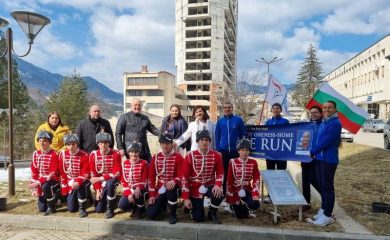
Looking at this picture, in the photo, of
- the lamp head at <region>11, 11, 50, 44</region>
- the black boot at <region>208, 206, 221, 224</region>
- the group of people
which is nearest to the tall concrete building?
the lamp head at <region>11, 11, 50, 44</region>

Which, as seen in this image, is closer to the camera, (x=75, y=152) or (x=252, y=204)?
(x=252, y=204)

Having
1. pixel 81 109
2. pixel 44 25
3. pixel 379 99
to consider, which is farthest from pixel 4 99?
pixel 379 99

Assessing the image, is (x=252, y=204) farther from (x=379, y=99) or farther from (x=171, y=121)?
(x=379, y=99)

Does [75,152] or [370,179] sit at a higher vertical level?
[75,152]

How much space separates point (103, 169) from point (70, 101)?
4434 cm

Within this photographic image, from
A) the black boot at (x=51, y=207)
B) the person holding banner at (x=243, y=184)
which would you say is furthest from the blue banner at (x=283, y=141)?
the black boot at (x=51, y=207)

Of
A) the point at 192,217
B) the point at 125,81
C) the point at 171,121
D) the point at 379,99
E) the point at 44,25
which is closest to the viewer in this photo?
the point at 192,217

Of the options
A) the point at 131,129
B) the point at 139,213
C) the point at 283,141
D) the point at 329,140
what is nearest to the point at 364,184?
the point at 283,141

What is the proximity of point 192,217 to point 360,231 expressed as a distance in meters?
2.66

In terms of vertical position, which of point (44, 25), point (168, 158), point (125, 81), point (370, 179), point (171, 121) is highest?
point (125, 81)

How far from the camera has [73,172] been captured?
6.50 m

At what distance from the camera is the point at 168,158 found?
6191 millimetres

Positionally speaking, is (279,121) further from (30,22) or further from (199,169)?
(30,22)

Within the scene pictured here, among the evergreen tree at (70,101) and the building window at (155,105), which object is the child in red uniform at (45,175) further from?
the building window at (155,105)
